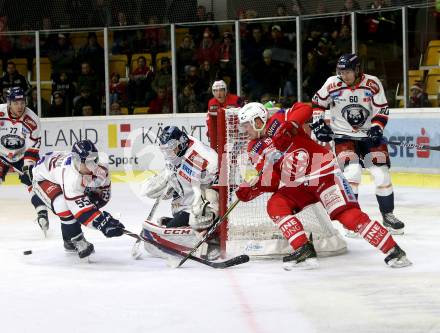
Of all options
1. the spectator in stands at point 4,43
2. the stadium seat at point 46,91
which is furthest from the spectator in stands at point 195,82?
the spectator in stands at point 4,43

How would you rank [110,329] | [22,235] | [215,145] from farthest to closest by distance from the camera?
1. [22,235]
2. [215,145]
3. [110,329]

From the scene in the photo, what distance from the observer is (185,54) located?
407 inches

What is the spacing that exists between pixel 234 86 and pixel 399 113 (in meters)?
1.88

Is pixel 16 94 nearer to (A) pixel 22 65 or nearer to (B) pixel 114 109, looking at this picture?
(B) pixel 114 109

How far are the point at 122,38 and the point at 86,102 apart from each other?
0.80 metres

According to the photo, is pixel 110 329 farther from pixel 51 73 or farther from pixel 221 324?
pixel 51 73

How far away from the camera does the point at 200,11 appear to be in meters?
10.3

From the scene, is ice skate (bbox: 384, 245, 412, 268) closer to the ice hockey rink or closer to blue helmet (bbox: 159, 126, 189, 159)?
the ice hockey rink

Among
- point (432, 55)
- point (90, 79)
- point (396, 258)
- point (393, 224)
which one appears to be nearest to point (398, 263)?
point (396, 258)

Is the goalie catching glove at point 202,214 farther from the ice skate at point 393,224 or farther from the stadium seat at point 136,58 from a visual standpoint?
the stadium seat at point 136,58

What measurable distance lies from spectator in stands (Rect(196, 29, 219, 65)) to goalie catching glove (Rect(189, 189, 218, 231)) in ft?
16.2

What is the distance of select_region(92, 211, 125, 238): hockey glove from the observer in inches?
204

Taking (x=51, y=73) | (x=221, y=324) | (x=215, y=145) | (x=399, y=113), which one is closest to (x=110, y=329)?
(x=221, y=324)

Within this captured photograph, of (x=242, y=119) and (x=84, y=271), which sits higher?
(x=242, y=119)
